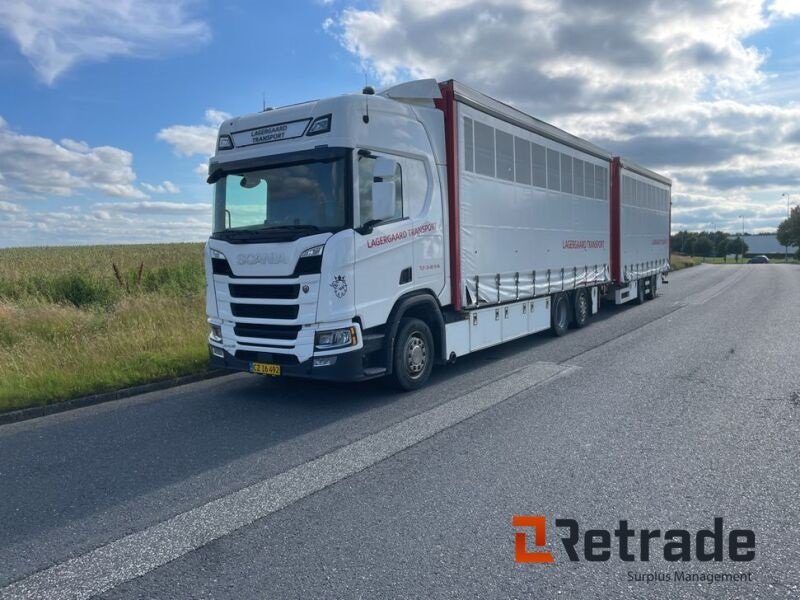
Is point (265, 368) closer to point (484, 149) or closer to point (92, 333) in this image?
point (484, 149)

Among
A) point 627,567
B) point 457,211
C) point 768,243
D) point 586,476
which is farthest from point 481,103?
point 768,243

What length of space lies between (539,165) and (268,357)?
21.1 feet

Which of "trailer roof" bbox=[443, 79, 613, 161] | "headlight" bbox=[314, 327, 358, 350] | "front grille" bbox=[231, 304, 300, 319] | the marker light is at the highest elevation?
"trailer roof" bbox=[443, 79, 613, 161]

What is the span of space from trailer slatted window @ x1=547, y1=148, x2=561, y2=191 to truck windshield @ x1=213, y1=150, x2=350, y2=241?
5.86 metres

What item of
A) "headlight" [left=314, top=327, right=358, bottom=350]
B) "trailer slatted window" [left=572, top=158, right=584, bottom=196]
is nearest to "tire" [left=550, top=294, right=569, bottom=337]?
"trailer slatted window" [left=572, top=158, right=584, bottom=196]

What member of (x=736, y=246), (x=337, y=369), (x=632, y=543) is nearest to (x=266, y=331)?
(x=337, y=369)

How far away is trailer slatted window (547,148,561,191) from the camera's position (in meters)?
11.2

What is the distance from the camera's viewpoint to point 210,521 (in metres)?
3.99

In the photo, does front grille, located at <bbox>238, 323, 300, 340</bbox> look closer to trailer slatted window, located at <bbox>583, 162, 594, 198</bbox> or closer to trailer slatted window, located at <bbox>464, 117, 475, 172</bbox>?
trailer slatted window, located at <bbox>464, 117, 475, 172</bbox>

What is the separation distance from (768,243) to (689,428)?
14801 centimetres

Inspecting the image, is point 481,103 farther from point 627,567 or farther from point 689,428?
point 627,567

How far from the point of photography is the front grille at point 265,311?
6.64 m

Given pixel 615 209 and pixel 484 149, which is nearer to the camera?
pixel 484 149

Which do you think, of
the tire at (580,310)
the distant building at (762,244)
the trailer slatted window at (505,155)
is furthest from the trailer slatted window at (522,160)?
the distant building at (762,244)
